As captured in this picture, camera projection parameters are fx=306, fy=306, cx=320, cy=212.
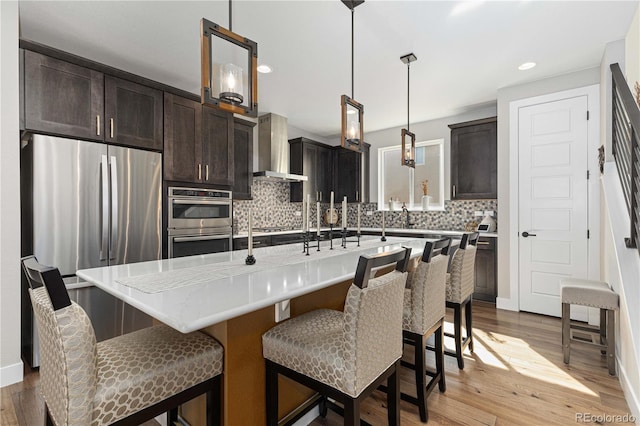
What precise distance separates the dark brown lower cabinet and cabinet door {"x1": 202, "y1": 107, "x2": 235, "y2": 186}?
3415 mm

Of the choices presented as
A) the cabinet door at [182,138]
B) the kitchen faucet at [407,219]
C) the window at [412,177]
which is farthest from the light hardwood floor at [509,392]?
the window at [412,177]

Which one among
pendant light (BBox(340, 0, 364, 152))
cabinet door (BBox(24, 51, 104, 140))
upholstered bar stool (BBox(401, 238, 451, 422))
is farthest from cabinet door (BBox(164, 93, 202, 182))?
upholstered bar stool (BBox(401, 238, 451, 422))

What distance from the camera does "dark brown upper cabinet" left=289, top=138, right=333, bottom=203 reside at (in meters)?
5.29

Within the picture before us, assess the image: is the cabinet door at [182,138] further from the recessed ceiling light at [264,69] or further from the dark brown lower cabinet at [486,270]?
the dark brown lower cabinet at [486,270]

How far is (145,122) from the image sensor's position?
10.0 feet

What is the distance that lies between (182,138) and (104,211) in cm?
111

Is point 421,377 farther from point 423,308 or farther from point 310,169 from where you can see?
point 310,169

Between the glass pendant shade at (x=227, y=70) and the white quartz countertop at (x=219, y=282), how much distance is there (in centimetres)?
81

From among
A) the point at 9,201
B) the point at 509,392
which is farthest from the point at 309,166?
the point at 509,392

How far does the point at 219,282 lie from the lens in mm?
1315

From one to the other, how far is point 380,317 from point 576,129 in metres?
3.65

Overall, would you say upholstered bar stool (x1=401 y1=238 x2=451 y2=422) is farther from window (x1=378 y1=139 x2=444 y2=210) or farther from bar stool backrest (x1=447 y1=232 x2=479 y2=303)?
window (x1=378 y1=139 x2=444 y2=210)

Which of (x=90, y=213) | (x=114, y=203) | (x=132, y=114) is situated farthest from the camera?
(x=132, y=114)

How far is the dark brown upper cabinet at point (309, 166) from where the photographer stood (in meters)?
5.29
